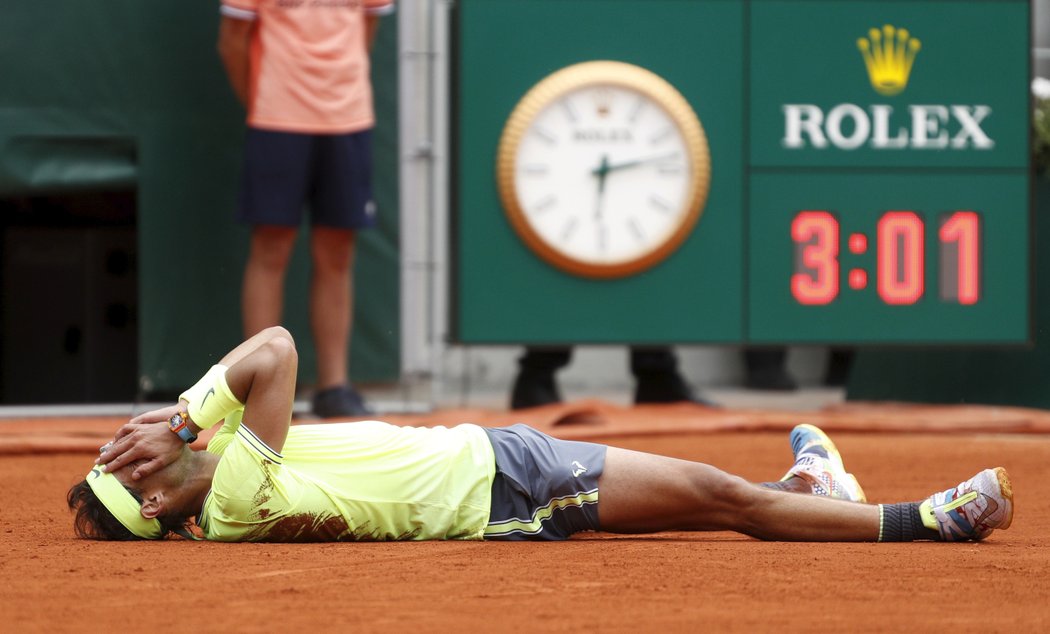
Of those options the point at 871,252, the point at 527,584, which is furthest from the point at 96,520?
the point at 871,252

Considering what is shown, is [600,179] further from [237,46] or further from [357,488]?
[357,488]

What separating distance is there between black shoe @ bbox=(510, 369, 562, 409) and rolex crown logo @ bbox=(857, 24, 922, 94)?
2.30 metres

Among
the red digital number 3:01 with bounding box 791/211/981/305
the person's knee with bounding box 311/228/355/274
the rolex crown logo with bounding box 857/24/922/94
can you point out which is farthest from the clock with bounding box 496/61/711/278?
the rolex crown logo with bounding box 857/24/922/94

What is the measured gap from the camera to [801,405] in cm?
1081

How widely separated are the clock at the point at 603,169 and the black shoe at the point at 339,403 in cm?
118

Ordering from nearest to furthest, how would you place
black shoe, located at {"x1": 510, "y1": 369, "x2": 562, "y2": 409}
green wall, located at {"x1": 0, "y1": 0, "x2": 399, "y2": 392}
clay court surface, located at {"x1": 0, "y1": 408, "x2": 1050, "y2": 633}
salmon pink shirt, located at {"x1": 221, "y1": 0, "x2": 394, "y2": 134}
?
1. clay court surface, located at {"x1": 0, "y1": 408, "x2": 1050, "y2": 633}
2. salmon pink shirt, located at {"x1": 221, "y1": 0, "x2": 394, "y2": 134}
3. green wall, located at {"x1": 0, "y1": 0, "x2": 399, "y2": 392}
4. black shoe, located at {"x1": 510, "y1": 369, "x2": 562, "y2": 409}

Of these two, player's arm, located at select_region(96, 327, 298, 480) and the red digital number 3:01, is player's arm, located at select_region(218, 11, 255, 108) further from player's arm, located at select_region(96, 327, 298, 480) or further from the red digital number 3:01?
player's arm, located at select_region(96, 327, 298, 480)

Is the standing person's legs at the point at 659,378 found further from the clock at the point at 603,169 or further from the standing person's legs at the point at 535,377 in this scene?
the clock at the point at 603,169

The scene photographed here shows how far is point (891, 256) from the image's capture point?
8.52 m

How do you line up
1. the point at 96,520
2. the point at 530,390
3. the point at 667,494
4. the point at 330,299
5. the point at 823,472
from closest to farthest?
1. the point at 667,494
2. the point at 96,520
3. the point at 823,472
4. the point at 330,299
5. the point at 530,390

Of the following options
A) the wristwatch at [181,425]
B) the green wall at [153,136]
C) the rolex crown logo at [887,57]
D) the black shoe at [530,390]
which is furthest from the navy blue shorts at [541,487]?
the rolex crown logo at [887,57]

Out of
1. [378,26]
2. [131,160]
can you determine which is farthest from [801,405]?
[131,160]

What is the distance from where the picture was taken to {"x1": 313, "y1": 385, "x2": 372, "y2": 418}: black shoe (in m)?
8.24

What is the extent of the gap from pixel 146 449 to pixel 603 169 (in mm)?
4172
